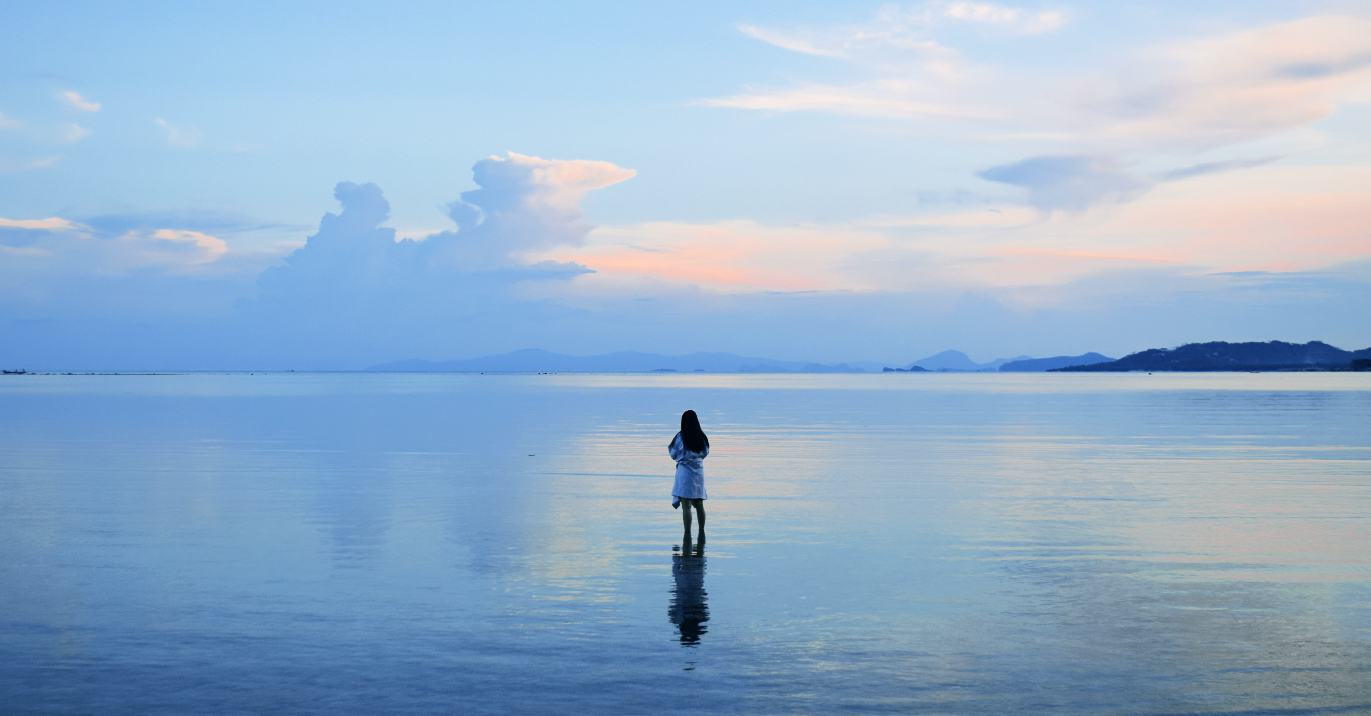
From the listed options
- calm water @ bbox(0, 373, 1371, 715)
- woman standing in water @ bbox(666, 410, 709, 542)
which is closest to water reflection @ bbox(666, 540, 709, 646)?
calm water @ bbox(0, 373, 1371, 715)

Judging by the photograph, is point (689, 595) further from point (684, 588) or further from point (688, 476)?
point (688, 476)

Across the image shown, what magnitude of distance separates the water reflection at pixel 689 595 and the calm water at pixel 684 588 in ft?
0.16

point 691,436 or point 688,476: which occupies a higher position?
point 691,436

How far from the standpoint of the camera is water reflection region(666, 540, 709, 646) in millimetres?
10141

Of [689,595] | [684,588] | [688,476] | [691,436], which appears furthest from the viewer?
[688,476]

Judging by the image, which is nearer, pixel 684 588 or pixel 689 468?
pixel 684 588

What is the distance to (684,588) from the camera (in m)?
12.1

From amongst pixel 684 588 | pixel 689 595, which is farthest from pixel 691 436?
pixel 689 595

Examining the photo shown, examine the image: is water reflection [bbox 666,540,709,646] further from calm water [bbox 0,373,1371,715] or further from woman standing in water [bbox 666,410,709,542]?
woman standing in water [bbox 666,410,709,542]

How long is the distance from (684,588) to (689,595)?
0.39 metres

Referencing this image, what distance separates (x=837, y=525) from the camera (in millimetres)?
16953

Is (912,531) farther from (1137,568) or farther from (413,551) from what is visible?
(413,551)

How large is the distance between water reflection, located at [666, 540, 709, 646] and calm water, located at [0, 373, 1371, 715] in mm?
50

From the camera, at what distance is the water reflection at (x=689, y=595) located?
10.1 m
